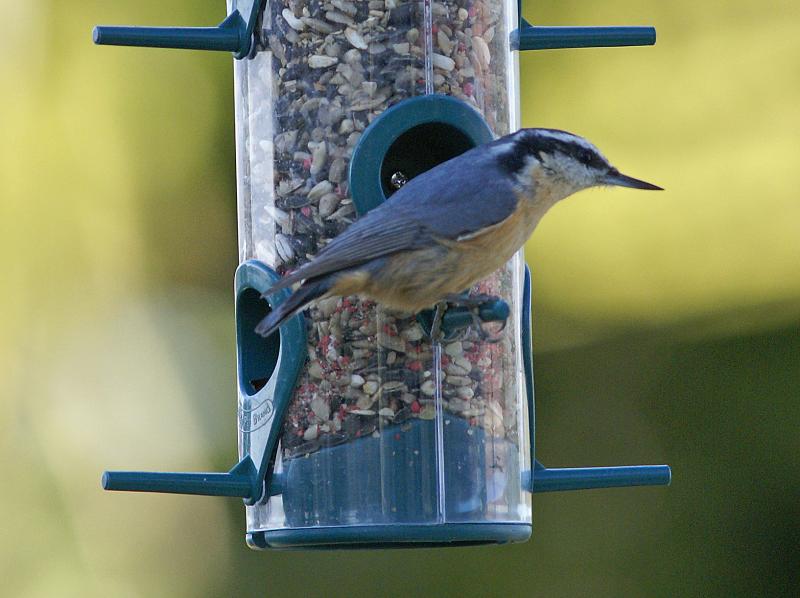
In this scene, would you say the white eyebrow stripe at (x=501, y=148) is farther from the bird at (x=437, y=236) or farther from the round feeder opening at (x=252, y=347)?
the round feeder opening at (x=252, y=347)

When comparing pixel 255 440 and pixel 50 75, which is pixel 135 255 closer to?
pixel 50 75

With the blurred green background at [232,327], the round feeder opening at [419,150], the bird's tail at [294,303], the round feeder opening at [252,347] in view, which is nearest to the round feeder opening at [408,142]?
the round feeder opening at [419,150]

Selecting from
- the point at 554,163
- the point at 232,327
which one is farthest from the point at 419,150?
the point at 232,327

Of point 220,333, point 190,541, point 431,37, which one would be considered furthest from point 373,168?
point 190,541

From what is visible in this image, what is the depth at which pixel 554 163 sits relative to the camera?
466cm

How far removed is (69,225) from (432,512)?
9.52 feet

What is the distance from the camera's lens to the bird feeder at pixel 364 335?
4582 millimetres

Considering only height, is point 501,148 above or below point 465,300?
above

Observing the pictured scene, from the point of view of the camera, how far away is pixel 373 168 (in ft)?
15.1

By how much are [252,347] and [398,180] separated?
0.68 meters

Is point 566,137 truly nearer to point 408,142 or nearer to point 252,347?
point 408,142

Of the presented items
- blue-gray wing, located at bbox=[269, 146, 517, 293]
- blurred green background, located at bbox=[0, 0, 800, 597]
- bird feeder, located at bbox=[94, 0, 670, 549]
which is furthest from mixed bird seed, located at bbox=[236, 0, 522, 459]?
blurred green background, located at bbox=[0, 0, 800, 597]

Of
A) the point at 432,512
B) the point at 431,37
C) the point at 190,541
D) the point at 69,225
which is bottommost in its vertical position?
the point at 190,541

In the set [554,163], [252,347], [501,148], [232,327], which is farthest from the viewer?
[232,327]
